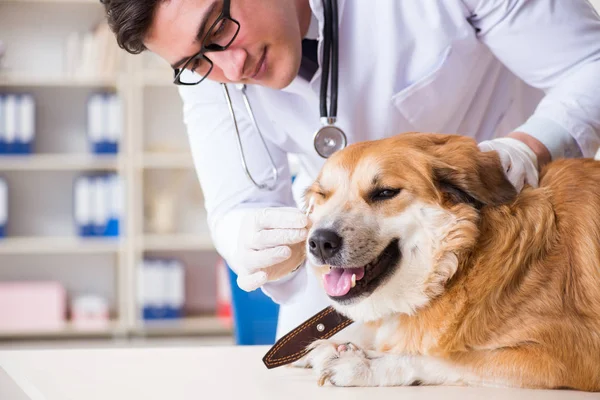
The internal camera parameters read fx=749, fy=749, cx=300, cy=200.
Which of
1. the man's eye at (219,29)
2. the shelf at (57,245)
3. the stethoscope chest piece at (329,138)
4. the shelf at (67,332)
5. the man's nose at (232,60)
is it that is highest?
the man's eye at (219,29)

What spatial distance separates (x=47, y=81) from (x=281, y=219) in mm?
3736

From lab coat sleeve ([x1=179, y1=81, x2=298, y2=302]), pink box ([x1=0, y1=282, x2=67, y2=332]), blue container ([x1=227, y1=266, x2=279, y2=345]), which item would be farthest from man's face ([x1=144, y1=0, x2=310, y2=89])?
pink box ([x1=0, y1=282, x2=67, y2=332])

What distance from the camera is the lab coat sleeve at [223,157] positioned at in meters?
1.74

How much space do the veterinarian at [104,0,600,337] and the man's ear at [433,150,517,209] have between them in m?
0.09

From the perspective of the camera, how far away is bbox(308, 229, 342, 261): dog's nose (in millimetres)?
1191

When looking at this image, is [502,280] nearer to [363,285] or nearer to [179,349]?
[363,285]

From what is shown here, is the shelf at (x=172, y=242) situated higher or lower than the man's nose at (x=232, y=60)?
lower

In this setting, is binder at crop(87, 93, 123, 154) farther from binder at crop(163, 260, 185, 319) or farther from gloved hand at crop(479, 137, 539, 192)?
gloved hand at crop(479, 137, 539, 192)

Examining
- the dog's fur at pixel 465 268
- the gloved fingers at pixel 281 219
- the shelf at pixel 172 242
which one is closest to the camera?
the dog's fur at pixel 465 268

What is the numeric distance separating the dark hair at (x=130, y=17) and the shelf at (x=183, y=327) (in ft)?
11.2

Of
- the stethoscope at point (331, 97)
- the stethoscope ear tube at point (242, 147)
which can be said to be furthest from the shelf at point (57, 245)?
the stethoscope at point (331, 97)

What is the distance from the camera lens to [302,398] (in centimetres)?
99

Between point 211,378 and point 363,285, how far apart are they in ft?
0.92

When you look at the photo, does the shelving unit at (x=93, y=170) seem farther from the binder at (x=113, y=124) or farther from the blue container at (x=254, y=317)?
the blue container at (x=254, y=317)
